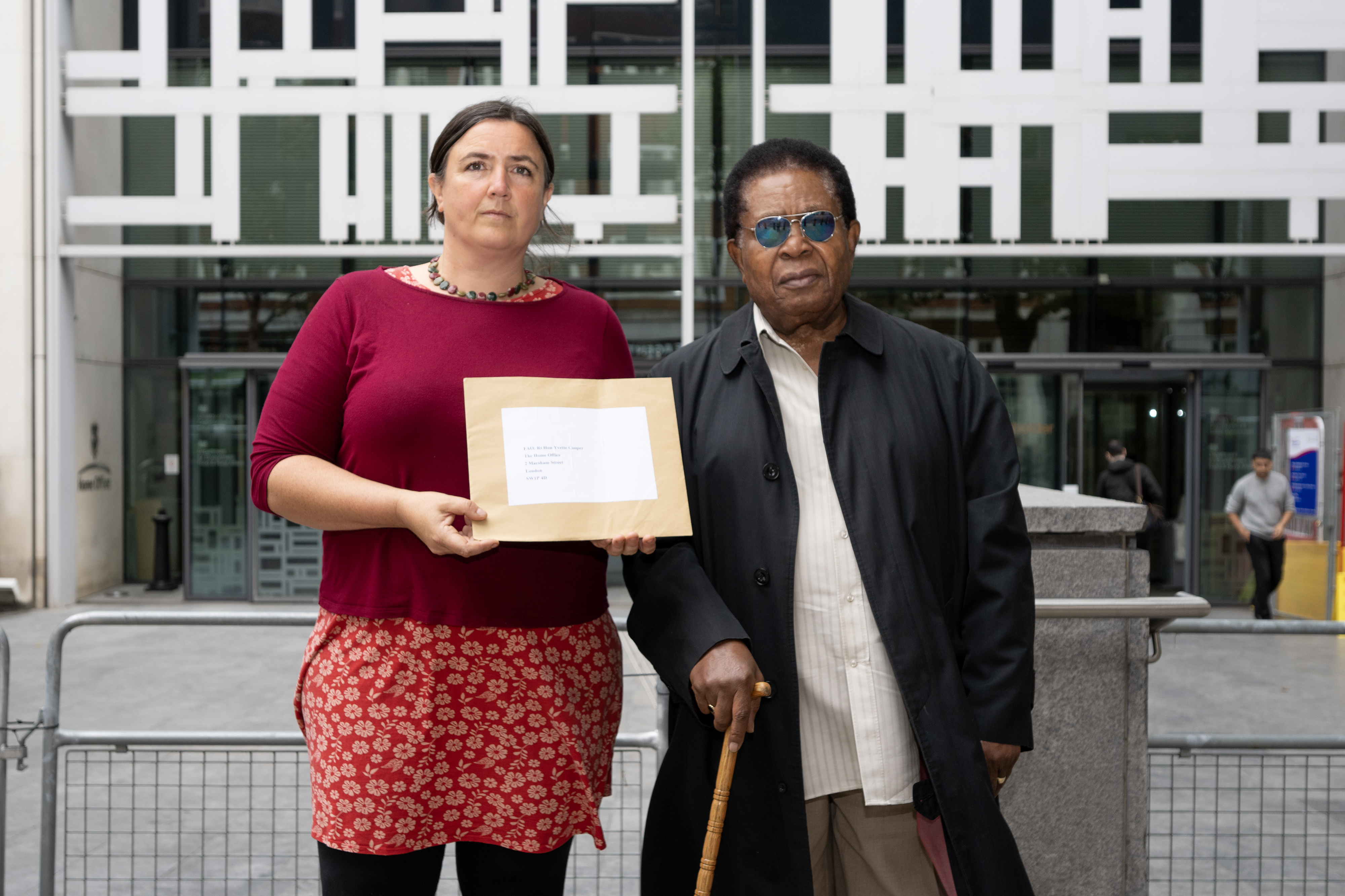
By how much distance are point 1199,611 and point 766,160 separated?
1.84 meters

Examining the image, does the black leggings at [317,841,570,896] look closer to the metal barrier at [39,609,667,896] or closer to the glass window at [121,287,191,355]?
the metal barrier at [39,609,667,896]

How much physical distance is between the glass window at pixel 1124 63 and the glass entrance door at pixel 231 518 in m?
10.9

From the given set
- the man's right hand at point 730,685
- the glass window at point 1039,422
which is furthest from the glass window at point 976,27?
the man's right hand at point 730,685

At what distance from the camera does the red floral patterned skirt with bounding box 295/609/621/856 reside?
1.95 meters

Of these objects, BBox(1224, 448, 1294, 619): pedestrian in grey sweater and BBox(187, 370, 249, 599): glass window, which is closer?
BBox(1224, 448, 1294, 619): pedestrian in grey sweater

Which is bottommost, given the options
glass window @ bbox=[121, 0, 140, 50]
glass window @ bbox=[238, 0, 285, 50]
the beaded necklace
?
the beaded necklace

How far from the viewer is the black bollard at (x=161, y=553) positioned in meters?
13.4

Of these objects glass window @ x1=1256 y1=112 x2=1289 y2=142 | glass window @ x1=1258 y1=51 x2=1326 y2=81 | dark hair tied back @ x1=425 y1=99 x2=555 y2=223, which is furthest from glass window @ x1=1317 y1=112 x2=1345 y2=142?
dark hair tied back @ x1=425 y1=99 x2=555 y2=223

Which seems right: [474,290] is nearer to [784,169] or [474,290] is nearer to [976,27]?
[784,169]

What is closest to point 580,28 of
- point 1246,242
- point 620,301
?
point 620,301

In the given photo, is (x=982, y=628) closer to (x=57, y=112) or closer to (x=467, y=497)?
(x=467, y=497)

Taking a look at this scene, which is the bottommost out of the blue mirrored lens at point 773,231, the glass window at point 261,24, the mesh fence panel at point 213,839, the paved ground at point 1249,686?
the paved ground at point 1249,686

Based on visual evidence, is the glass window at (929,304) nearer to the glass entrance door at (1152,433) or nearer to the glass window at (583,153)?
the glass entrance door at (1152,433)

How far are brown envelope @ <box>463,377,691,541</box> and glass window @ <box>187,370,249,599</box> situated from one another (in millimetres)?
12078
